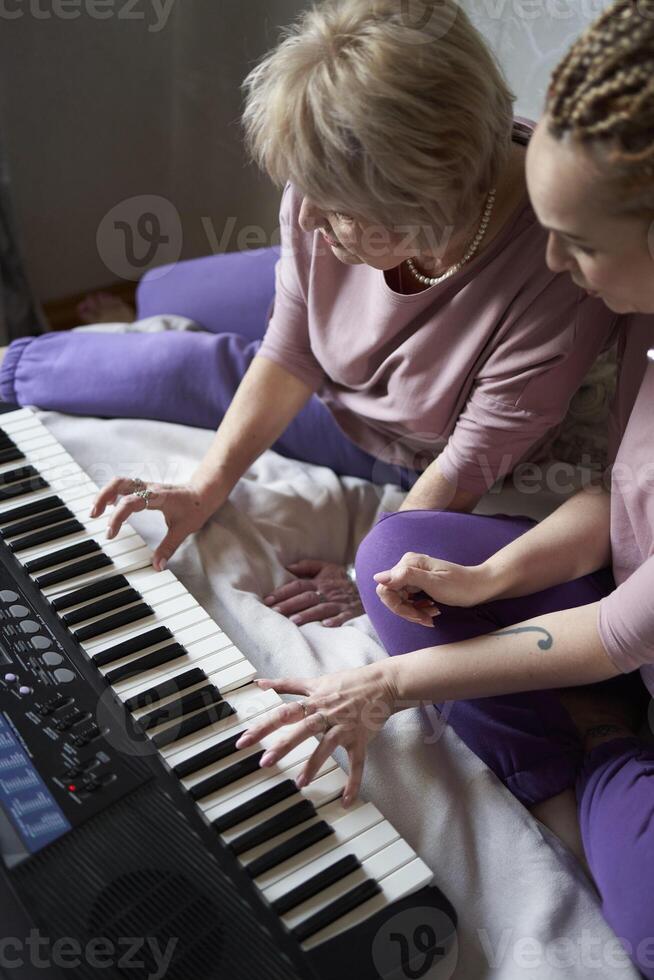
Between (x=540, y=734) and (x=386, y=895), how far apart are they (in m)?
0.34

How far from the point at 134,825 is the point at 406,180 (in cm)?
73

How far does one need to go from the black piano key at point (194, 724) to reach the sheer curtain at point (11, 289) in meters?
1.46

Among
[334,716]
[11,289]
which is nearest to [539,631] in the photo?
[334,716]

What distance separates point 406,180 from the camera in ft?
3.51

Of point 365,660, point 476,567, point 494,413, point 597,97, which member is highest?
point 597,97

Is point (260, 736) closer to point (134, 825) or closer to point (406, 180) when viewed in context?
point (134, 825)

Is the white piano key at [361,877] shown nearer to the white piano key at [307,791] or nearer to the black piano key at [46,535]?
the white piano key at [307,791]

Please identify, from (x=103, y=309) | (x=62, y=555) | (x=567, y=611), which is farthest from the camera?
(x=103, y=309)

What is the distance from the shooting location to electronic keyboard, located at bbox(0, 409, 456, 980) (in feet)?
2.86

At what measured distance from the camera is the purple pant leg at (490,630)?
1.17 meters

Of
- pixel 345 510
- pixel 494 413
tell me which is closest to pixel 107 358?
pixel 345 510

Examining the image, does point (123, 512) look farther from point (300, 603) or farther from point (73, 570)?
point (300, 603)

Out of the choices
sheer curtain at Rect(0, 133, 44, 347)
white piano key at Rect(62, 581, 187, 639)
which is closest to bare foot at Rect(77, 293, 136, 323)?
sheer curtain at Rect(0, 133, 44, 347)

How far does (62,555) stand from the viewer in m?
1.22
